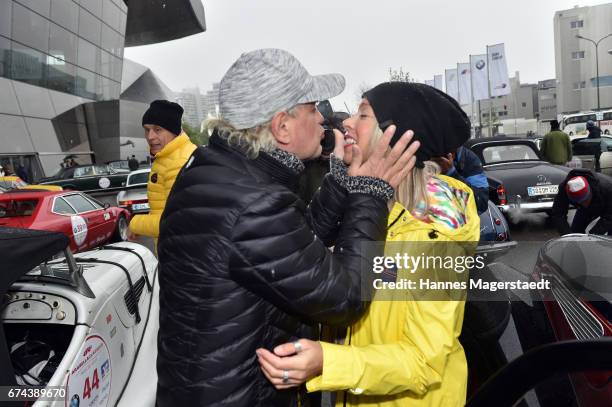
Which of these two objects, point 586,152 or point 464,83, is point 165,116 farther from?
point 464,83

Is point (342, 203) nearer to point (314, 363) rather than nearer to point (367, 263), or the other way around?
point (367, 263)

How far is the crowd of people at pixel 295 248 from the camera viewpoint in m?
1.33

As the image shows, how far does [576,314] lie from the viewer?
2.47 metres

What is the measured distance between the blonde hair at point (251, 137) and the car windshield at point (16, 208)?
312 inches

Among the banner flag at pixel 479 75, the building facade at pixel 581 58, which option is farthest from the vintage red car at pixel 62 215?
the building facade at pixel 581 58

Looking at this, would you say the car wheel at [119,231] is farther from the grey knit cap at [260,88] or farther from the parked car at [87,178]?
the parked car at [87,178]

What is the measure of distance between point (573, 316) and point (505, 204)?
6.00 meters

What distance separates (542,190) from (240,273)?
7.98 meters

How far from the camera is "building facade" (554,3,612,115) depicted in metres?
67.2

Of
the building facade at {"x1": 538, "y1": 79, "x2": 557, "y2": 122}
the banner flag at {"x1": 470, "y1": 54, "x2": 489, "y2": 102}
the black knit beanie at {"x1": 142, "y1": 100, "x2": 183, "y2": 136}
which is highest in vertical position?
the building facade at {"x1": 538, "y1": 79, "x2": 557, "y2": 122}

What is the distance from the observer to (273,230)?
1304 mm

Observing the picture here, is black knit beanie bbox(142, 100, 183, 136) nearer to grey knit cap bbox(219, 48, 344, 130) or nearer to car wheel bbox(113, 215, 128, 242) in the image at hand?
grey knit cap bbox(219, 48, 344, 130)

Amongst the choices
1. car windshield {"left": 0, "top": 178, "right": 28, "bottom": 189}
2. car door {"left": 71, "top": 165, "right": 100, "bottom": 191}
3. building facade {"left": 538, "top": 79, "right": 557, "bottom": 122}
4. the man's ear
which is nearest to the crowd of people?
the man's ear

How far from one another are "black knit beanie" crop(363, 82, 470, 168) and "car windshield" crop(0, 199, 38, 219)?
8138mm
